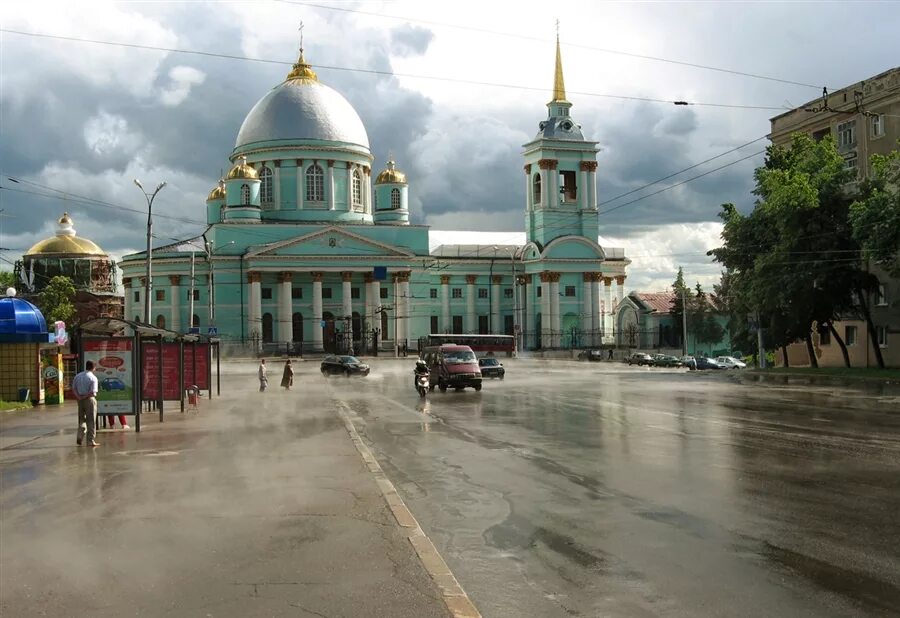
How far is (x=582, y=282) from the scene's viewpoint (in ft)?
Result: 317

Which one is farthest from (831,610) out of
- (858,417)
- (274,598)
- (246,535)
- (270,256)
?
(270,256)

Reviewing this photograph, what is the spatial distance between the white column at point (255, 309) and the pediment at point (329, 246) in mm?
2320

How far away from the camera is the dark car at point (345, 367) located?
184ft

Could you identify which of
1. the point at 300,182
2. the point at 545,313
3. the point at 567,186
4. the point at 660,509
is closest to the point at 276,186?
the point at 300,182

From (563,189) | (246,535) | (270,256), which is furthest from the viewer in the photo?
(563,189)

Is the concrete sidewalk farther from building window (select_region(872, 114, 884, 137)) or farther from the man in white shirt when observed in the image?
building window (select_region(872, 114, 884, 137))

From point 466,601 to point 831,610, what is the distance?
257 cm

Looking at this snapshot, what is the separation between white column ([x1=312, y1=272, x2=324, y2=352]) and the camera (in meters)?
87.4

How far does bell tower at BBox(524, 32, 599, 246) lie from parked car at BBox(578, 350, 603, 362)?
1185 cm

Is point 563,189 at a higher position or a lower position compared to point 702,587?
higher

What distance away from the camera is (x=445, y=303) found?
9956cm

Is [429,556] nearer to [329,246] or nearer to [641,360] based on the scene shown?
[641,360]

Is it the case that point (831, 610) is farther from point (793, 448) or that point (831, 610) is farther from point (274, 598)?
point (793, 448)

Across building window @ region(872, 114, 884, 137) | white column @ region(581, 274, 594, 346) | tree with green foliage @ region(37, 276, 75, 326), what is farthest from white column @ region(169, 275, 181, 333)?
building window @ region(872, 114, 884, 137)
